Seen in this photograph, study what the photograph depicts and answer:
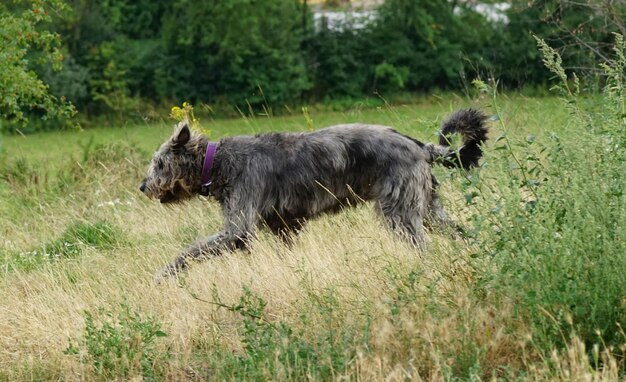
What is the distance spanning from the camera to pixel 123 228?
9.94 meters

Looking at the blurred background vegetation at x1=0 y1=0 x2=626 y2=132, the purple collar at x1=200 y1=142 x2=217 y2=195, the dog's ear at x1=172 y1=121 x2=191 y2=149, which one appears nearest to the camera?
the purple collar at x1=200 y1=142 x2=217 y2=195

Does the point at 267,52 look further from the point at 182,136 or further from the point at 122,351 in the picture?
the point at 122,351

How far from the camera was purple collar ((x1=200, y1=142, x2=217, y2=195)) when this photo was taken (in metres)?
8.03

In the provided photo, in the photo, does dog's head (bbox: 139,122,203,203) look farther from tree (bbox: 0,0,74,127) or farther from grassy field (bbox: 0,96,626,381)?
tree (bbox: 0,0,74,127)

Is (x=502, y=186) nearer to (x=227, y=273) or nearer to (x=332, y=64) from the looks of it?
(x=227, y=273)

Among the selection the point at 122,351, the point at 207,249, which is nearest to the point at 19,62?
the point at 207,249

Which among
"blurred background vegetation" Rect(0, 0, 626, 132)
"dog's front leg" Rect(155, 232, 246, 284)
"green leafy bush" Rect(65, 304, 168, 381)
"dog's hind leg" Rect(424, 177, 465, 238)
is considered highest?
"green leafy bush" Rect(65, 304, 168, 381)

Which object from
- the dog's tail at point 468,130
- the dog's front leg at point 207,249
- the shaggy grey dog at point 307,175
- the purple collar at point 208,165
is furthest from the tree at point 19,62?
the dog's tail at point 468,130

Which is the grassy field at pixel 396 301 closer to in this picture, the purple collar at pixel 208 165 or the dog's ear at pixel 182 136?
the purple collar at pixel 208 165

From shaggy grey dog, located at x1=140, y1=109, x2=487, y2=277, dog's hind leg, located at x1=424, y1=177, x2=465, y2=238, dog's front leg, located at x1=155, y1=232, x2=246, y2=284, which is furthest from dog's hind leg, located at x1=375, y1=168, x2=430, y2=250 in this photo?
dog's front leg, located at x1=155, y1=232, x2=246, y2=284

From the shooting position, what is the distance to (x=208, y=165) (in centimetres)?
802

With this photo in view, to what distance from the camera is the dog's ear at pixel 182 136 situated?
8164 millimetres

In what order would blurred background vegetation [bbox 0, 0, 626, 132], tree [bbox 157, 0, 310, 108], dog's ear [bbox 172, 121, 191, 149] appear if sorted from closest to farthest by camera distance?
1. dog's ear [bbox 172, 121, 191, 149]
2. blurred background vegetation [bbox 0, 0, 626, 132]
3. tree [bbox 157, 0, 310, 108]

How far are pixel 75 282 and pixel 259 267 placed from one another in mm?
1695
